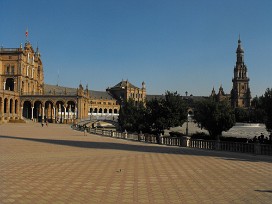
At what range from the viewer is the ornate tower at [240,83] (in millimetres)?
164625

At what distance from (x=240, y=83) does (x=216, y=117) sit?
14360cm

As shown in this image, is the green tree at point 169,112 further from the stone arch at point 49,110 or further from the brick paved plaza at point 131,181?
the stone arch at point 49,110

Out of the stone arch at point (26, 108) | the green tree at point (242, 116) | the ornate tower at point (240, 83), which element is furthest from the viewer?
the ornate tower at point (240, 83)

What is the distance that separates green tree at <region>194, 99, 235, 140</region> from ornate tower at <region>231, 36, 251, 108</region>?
457ft

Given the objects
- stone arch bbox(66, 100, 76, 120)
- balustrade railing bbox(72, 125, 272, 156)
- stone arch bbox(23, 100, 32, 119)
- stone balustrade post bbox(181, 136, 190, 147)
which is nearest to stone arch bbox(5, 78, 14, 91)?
stone arch bbox(23, 100, 32, 119)

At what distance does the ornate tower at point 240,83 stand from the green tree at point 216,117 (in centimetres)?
13926

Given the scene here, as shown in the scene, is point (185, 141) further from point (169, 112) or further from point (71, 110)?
point (71, 110)

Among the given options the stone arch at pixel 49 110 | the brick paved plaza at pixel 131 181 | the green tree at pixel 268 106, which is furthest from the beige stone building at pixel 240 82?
the brick paved plaza at pixel 131 181

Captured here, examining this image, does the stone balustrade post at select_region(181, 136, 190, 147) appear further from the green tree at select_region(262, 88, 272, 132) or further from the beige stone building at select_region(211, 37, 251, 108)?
the beige stone building at select_region(211, 37, 251, 108)

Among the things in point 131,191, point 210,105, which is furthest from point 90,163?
point 210,105

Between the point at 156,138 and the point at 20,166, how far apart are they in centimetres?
1943

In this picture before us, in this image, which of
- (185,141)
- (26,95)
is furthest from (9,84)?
(185,141)

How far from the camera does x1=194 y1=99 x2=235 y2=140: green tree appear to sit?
30.2m

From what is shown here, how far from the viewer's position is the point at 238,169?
1555 cm
